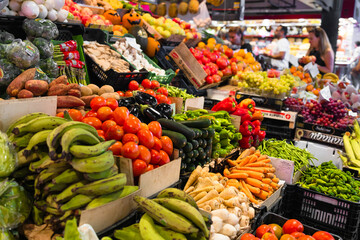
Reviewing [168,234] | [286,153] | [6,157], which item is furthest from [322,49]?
[6,157]

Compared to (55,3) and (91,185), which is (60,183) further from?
(55,3)

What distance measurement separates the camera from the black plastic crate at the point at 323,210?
2730mm

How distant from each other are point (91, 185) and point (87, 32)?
10.6 feet

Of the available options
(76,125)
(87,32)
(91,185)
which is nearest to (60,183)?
(91,185)

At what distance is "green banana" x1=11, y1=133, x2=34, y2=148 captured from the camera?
175 cm

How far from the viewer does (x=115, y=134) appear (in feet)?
6.70

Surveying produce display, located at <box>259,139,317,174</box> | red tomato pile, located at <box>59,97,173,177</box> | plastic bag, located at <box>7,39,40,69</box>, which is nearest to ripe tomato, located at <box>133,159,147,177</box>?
red tomato pile, located at <box>59,97,173,177</box>

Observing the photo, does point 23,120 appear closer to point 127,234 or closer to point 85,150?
point 85,150

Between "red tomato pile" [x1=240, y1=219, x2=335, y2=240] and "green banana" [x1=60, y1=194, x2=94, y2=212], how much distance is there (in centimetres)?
101

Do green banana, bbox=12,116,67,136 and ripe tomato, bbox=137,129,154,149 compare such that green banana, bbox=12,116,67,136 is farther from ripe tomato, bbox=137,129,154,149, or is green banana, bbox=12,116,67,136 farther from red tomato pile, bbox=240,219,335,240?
red tomato pile, bbox=240,219,335,240

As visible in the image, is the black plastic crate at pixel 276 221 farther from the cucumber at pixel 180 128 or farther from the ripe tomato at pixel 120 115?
the ripe tomato at pixel 120 115

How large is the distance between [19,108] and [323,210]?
105 inches

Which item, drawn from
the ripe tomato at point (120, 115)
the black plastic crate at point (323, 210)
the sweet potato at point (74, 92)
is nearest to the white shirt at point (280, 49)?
the black plastic crate at point (323, 210)

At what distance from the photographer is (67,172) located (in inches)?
62.8
